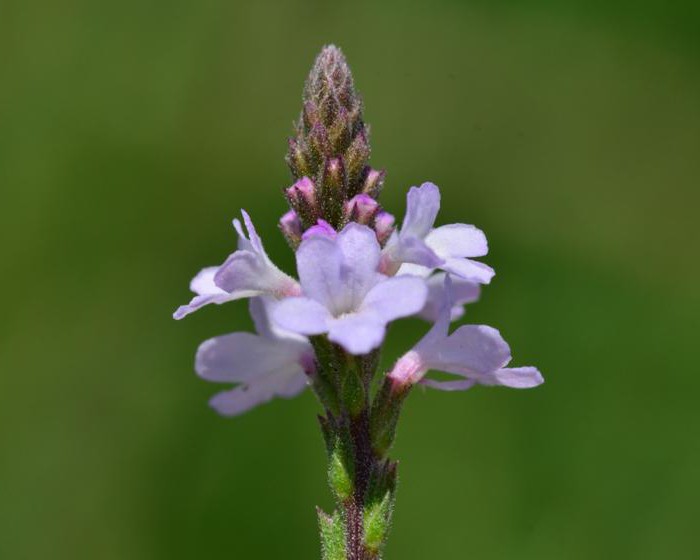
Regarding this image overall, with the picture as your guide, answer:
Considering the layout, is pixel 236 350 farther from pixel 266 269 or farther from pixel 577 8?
pixel 577 8

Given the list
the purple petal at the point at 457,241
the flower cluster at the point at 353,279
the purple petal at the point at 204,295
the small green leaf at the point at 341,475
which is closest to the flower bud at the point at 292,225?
the flower cluster at the point at 353,279

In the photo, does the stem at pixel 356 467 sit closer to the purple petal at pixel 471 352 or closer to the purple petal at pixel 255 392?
the purple petal at pixel 471 352

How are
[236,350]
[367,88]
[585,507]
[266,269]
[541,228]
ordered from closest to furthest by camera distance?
[266,269] → [236,350] → [585,507] → [541,228] → [367,88]

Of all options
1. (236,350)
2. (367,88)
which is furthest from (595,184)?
(236,350)

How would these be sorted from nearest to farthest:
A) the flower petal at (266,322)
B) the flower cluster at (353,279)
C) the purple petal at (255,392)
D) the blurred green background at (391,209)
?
the flower cluster at (353,279) < the flower petal at (266,322) < the purple petal at (255,392) < the blurred green background at (391,209)

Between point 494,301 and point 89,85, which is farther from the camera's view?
point 89,85

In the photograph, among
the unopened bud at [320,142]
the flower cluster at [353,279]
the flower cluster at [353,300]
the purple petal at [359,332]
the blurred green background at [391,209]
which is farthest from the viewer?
the blurred green background at [391,209]

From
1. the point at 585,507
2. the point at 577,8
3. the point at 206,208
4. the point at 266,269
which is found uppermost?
the point at 577,8
